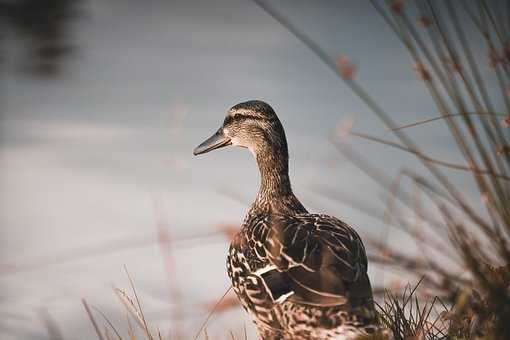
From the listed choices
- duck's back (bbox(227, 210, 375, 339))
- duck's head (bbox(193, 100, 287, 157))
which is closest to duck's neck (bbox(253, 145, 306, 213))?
duck's head (bbox(193, 100, 287, 157))

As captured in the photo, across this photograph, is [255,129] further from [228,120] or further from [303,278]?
[303,278]

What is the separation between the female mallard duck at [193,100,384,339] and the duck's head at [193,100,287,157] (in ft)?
1.71

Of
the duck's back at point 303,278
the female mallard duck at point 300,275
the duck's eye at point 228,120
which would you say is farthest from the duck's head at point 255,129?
the duck's back at point 303,278

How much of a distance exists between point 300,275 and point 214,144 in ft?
6.94

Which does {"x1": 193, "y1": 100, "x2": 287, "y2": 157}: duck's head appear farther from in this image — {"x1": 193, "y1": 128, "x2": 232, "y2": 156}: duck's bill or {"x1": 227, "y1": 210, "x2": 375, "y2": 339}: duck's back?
{"x1": 227, "y1": 210, "x2": 375, "y2": 339}: duck's back

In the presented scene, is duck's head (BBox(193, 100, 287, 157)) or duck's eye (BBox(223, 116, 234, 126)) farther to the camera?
duck's eye (BBox(223, 116, 234, 126))

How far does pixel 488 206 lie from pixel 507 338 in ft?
1.63

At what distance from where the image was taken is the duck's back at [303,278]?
348cm

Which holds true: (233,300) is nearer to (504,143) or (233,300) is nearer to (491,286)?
(491,286)

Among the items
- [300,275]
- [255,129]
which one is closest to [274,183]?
[255,129]

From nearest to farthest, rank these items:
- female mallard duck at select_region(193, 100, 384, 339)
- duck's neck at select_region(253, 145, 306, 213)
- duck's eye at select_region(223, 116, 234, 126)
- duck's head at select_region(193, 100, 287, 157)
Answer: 1. female mallard duck at select_region(193, 100, 384, 339)
2. duck's neck at select_region(253, 145, 306, 213)
3. duck's head at select_region(193, 100, 287, 157)
4. duck's eye at select_region(223, 116, 234, 126)

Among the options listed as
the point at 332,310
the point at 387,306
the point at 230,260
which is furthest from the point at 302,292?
the point at 230,260

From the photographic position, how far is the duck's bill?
18.0 ft

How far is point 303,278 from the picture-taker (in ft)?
11.9
